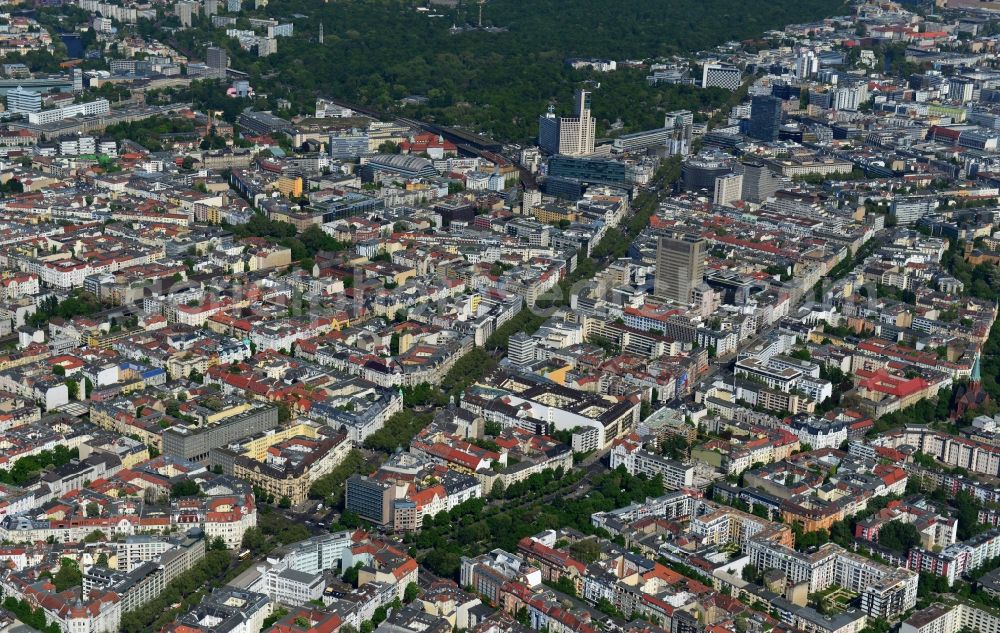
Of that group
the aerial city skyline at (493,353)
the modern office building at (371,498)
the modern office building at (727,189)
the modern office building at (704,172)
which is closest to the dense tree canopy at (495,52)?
the aerial city skyline at (493,353)

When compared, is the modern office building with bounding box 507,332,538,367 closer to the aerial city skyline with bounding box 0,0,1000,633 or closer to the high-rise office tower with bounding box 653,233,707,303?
the aerial city skyline with bounding box 0,0,1000,633

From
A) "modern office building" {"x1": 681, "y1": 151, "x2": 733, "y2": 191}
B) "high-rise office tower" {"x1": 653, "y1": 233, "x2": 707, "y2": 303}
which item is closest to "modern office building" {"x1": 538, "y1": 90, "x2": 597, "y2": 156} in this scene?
"modern office building" {"x1": 681, "y1": 151, "x2": 733, "y2": 191}

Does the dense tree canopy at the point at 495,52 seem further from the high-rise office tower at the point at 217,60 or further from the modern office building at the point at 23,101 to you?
→ the modern office building at the point at 23,101

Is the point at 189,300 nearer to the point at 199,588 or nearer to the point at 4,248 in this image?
the point at 4,248

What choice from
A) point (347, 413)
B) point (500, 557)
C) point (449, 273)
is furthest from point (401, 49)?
point (500, 557)

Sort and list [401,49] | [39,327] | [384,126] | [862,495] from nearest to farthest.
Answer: [862,495], [39,327], [384,126], [401,49]

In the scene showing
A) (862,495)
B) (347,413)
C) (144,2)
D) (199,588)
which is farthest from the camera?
(144,2)

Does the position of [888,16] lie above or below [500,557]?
above
